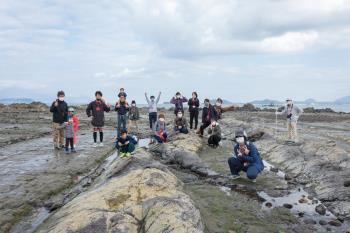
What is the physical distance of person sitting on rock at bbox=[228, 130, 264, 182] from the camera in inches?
507

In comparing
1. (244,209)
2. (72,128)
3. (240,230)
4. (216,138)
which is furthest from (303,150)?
(72,128)

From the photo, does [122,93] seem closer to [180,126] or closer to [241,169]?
[180,126]

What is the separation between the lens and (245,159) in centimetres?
1326

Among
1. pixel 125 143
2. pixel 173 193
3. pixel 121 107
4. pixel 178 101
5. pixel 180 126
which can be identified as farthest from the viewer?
pixel 178 101

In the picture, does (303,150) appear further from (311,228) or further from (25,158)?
(25,158)

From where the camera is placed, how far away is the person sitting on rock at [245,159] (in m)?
12.9

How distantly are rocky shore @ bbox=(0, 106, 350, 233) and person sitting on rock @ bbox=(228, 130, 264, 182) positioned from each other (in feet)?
1.38

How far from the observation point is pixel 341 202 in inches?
422

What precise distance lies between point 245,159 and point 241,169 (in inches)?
23.7

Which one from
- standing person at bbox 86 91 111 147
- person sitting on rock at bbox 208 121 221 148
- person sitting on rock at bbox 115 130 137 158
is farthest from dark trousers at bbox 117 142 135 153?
person sitting on rock at bbox 208 121 221 148

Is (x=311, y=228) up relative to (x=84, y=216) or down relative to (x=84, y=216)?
down

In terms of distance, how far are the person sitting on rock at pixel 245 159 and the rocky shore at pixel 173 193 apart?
0.42 metres

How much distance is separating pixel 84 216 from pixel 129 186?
5.94ft

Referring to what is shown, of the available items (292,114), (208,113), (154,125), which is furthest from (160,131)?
(292,114)
